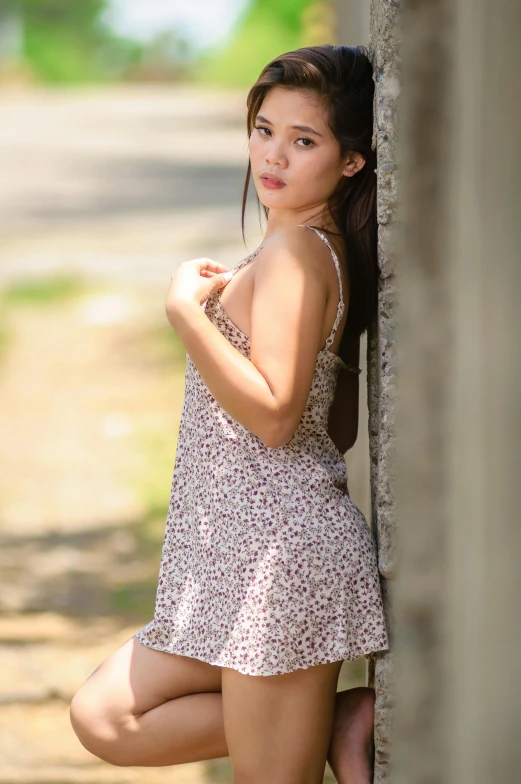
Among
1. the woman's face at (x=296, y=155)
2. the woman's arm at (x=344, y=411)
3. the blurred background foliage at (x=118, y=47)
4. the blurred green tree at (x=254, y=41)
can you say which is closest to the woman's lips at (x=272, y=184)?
the woman's face at (x=296, y=155)

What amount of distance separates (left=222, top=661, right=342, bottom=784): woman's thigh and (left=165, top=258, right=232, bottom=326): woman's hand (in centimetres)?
63

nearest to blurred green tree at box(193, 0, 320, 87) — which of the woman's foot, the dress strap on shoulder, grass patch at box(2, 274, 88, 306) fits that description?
grass patch at box(2, 274, 88, 306)

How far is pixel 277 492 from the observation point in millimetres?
1944

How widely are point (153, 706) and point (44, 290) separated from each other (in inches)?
281

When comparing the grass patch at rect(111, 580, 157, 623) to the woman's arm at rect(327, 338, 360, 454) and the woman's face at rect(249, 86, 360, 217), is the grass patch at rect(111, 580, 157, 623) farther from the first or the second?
the woman's face at rect(249, 86, 360, 217)

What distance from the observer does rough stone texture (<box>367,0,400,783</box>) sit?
177 cm

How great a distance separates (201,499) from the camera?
202cm

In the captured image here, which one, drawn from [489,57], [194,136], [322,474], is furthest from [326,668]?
[194,136]

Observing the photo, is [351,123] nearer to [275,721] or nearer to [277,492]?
[277,492]

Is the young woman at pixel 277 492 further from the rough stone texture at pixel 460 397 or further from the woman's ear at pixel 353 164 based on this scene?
the rough stone texture at pixel 460 397

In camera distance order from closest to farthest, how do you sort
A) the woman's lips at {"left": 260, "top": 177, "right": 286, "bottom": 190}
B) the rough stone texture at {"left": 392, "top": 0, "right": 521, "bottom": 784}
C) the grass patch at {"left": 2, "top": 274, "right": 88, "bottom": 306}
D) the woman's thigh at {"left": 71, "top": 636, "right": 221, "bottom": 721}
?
the rough stone texture at {"left": 392, "top": 0, "right": 521, "bottom": 784}, the woman's lips at {"left": 260, "top": 177, "right": 286, "bottom": 190}, the woman's thigh at {"left": 71, "top": 636, "right": 221, "bottom": 721}, the grass patch at {"left": 2, "top": 274, "right": 88, "bottom": 306}

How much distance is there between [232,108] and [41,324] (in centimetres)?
1188

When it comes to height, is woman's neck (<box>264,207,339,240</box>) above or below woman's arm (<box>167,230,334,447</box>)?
above

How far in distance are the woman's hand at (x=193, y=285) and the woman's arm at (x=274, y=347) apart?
0.03 m
